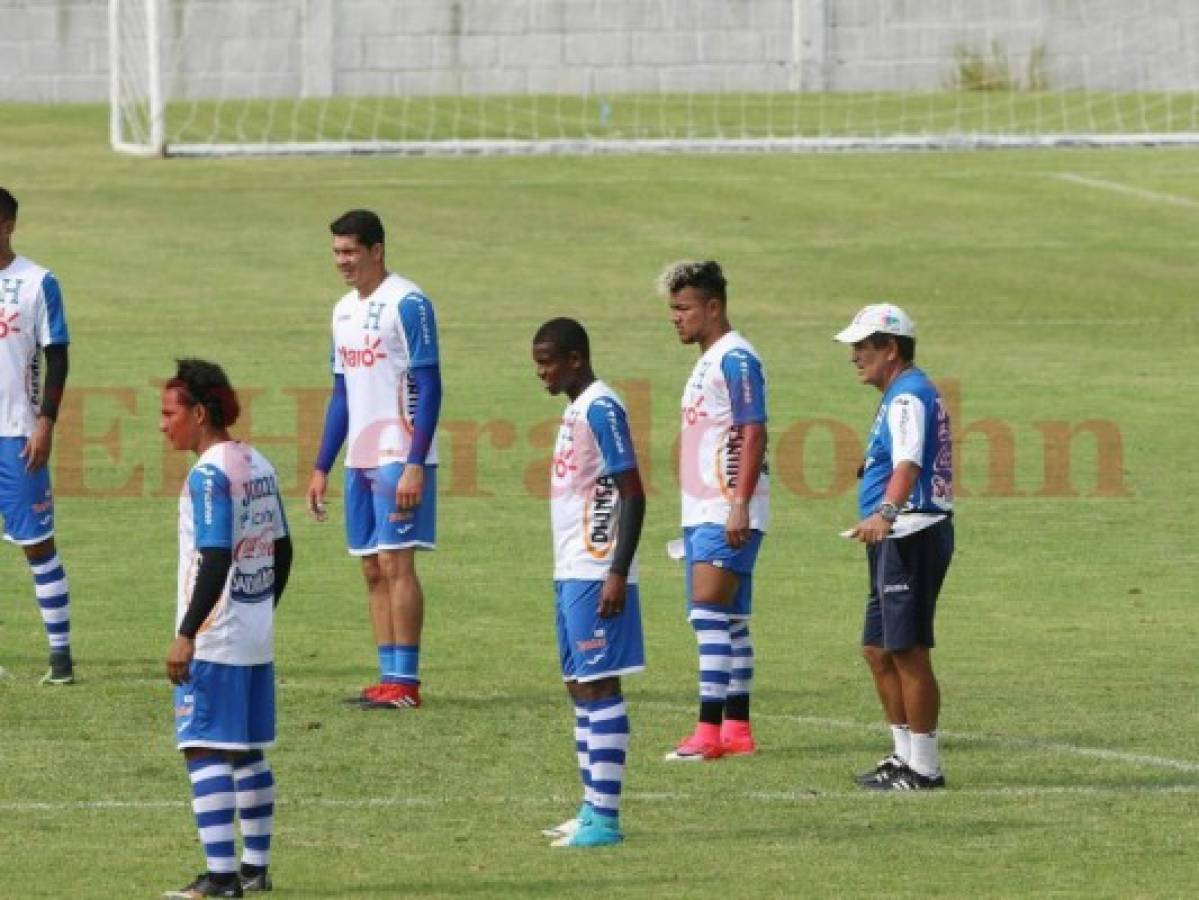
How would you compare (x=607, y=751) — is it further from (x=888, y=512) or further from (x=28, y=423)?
(x=28, y=423)

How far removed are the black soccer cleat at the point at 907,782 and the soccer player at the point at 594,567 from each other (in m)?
1.40

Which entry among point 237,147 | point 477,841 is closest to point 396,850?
point 477,841

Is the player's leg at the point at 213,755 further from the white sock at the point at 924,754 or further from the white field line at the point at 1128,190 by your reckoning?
the white field line at the point at 1128,190

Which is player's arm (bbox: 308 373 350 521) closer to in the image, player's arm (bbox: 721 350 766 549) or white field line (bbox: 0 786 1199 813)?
player's arm (bbox: 721 350 766 549)

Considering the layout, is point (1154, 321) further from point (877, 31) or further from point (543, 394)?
point (877, 31)

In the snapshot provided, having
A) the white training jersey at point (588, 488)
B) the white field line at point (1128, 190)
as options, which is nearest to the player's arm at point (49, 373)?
the white training jersey at point (588, 488)

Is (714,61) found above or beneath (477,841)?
above

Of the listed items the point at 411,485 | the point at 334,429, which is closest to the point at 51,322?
the point at 334,429

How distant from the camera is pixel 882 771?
38.7ft

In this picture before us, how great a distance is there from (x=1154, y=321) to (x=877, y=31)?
16.4 meters

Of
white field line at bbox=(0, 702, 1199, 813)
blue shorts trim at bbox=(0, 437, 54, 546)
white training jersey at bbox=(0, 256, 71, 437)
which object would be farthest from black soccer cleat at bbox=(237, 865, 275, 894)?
white training jersey at bbox=(0, 256, 71, 437)

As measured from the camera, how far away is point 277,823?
36.4 feet

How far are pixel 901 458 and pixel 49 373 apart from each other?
15.9ft

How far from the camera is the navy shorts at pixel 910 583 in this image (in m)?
11.6
